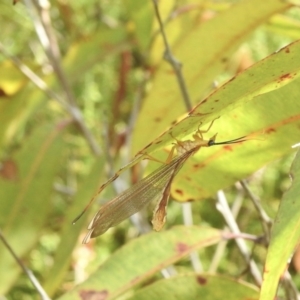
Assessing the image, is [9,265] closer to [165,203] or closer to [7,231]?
[7,231]

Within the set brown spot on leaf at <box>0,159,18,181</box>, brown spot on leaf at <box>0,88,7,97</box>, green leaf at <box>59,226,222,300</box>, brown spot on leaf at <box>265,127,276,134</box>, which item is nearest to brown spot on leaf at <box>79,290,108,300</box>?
green leaf at <box>59,226,222,300</box>

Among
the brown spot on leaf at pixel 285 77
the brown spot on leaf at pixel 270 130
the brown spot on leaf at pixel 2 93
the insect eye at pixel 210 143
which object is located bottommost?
the brown spot on leaf at pixel 270 130

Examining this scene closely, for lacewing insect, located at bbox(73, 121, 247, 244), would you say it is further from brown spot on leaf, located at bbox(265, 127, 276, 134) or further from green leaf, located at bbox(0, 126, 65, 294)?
green leaf, located at bbox(0, 126, 65, 294)

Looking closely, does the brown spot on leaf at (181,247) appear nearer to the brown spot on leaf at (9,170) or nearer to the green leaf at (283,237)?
the green leaf at (283,237)

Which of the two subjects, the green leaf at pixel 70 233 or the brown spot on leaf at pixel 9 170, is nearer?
the green leaf at pixel 70 233

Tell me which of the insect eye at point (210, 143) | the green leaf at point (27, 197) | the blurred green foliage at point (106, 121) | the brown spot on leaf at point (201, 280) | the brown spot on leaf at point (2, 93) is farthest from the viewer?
the brown spot on leaf at point (2, 93)

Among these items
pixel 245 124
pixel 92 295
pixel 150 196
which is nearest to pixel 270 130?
pixel 245 124

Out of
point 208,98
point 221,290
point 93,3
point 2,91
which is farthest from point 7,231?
point 93,3

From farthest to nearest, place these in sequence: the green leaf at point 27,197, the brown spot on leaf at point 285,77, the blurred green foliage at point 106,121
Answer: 1. the green leaf at point 27,197
2. the blurred green foliage at point 106,121
3. the brown spot on leaf at point 285,77

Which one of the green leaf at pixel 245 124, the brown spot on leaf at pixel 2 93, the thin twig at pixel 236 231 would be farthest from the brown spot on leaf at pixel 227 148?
the brown spot on leaf at pixel 2 93
